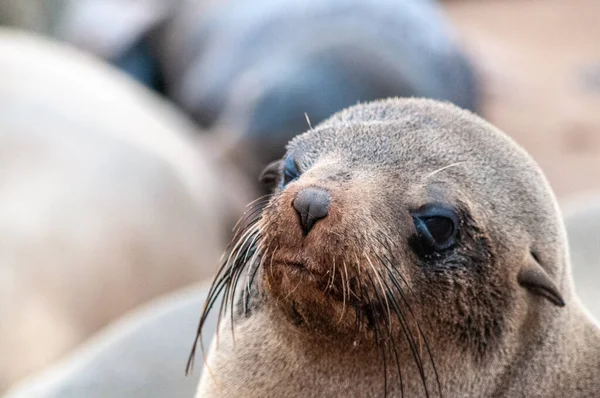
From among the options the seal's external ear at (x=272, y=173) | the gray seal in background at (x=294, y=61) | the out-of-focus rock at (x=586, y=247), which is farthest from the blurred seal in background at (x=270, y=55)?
the seal's external ear at (x=272, y=173)

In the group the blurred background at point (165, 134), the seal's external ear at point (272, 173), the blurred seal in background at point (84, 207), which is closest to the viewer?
the seal's external ear at point (272, 173)

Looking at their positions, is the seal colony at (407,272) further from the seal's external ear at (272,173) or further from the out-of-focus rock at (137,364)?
the out-of-focus rock at (137,364)

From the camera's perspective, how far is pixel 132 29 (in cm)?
617

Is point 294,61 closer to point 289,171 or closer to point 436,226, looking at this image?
point 289,171

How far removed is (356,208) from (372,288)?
0.39 ft

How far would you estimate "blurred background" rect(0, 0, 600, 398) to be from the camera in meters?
2.62

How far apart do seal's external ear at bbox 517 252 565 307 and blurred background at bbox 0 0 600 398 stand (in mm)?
690

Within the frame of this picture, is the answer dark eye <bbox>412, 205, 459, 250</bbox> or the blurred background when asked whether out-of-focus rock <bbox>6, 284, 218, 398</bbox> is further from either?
dark eye <bbox>412, 205, 459, 250</bbox>

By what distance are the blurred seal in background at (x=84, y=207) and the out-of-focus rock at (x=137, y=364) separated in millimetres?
617

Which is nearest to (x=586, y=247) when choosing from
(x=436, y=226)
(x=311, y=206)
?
(x=436, y=226)

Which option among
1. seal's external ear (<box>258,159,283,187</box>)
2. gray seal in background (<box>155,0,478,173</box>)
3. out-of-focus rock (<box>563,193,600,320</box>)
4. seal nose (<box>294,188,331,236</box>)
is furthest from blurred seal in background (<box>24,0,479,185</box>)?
seal nose (<box>294,188,331,236</box>)

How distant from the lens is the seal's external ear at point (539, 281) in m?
1.38

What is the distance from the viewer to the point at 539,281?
1384 mm

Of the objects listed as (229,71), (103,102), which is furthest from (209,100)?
(103,102)
